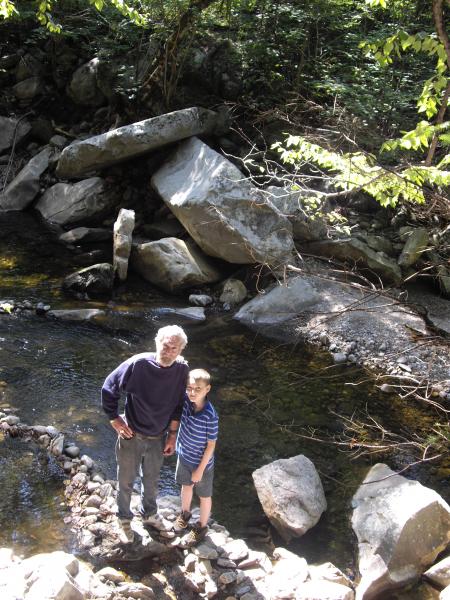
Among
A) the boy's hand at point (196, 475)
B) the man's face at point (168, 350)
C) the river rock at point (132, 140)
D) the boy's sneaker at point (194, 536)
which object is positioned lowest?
the boy's sneaker at point (194, 536)

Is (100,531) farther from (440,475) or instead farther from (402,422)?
(402,422)

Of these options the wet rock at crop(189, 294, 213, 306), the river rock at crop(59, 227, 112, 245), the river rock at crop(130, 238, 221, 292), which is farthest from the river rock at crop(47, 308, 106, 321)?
the river rock at crop(59, 227, 112, 245)

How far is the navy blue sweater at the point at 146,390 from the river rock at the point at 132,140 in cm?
827

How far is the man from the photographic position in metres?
3.87

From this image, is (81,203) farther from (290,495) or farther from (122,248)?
(290,495)

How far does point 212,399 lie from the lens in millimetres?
7031

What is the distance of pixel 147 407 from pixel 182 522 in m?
1.22

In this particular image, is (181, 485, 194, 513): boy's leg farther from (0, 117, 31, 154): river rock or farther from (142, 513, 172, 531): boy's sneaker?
(0, 117, 31, 154): river rock

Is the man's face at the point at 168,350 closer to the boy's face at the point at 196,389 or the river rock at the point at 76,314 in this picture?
the boy's face at the point at 196,389

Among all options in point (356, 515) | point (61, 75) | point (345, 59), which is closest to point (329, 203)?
point (345, 59)

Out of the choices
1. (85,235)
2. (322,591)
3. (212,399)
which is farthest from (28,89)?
(322,591)

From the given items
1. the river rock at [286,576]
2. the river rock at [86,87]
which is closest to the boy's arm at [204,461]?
the river rock at [286,576]

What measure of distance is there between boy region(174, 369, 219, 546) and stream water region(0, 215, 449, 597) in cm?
73

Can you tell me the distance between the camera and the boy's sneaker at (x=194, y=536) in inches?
170
